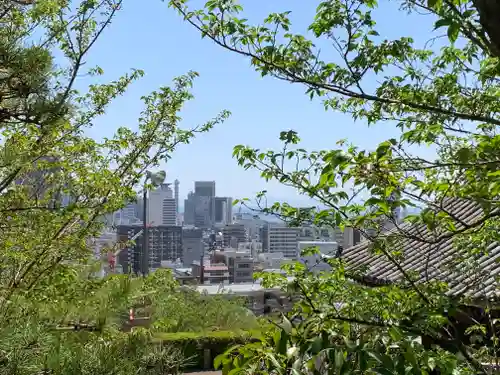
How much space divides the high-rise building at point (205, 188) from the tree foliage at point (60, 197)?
2762cm

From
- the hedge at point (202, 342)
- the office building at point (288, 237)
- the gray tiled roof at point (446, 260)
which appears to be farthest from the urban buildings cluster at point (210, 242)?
the hedge at point (202, 342)

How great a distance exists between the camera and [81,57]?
2.70 m

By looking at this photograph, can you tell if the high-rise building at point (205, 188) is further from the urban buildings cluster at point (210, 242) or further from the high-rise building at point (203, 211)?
the high-rise building at point (203, 211)

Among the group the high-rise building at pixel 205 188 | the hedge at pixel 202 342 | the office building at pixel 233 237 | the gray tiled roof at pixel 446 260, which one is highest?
the high-rise building at pixel 205 188

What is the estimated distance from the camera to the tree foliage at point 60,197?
2.12m

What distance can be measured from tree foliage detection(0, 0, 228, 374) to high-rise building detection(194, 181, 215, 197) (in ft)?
90.6

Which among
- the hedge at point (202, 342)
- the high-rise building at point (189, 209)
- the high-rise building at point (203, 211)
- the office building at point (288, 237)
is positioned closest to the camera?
the office building at point (288, 237)

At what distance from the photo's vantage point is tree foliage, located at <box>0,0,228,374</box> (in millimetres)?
2119

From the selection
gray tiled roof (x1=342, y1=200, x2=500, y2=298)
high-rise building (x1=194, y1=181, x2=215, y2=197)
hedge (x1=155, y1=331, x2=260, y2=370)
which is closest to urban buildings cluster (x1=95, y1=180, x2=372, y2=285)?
high-rise building (x1=194, y1=181, x2=215, y2=197)

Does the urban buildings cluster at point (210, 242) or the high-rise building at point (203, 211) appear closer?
the urban buildings cluster at point (210, 242)

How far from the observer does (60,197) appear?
331 centimetres

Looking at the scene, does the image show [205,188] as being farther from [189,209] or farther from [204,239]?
[189,209]

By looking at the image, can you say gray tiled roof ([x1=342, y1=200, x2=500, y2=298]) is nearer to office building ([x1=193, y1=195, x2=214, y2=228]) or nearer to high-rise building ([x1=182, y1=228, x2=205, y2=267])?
high-rise building ([x1=182, y1=228, x2=205, y2=267])

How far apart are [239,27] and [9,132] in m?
1.85
